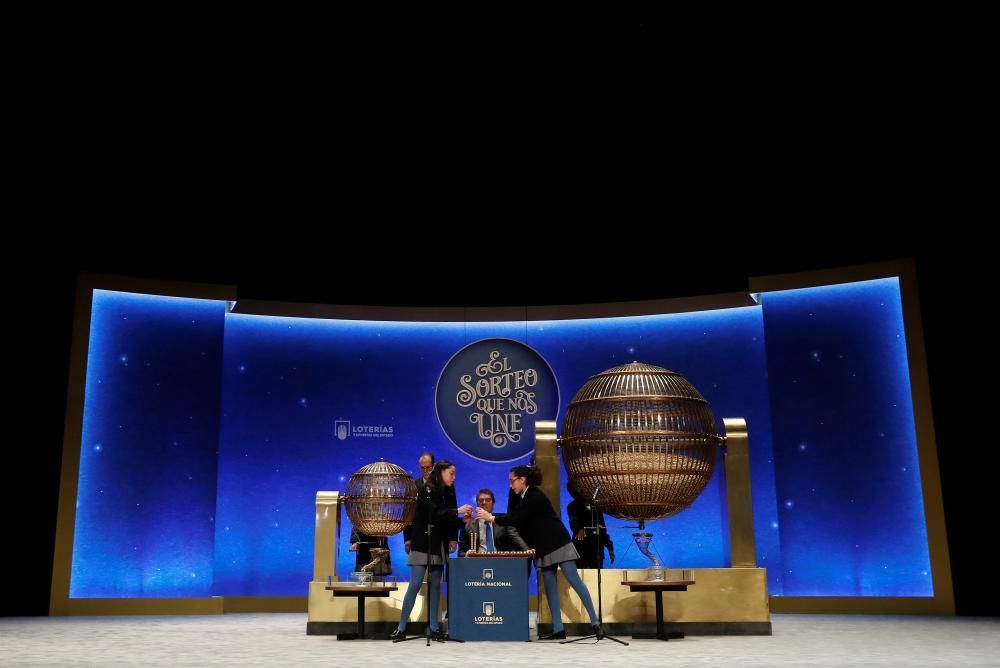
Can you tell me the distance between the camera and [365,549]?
9820 millimetres

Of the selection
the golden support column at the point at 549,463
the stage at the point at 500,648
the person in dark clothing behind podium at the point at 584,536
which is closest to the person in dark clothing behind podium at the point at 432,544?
the stage at the point at 500,648

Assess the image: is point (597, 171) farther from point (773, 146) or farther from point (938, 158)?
point (938, 158)

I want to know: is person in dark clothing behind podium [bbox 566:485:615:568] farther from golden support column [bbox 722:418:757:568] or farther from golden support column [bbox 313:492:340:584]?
golden support column [bbox 313:492:340:584]

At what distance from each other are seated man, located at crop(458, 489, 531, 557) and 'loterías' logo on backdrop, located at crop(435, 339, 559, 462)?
3.02 metres

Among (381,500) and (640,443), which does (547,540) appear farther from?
(381,500)

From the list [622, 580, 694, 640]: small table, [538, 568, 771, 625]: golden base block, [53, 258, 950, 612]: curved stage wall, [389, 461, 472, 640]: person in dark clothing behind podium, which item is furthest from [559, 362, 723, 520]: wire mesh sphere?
[53, 258, 950, 612]: curved stage wall

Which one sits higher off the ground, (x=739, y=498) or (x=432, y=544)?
(x=739, y=498)

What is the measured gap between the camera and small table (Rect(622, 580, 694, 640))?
7.42m

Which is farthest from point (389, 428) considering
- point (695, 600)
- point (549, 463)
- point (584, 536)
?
point (695, 600)

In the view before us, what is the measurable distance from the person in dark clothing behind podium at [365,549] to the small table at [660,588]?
119 inches

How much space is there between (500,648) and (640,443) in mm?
2030

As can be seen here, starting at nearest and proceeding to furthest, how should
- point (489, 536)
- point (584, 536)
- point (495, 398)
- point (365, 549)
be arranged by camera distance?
point (489, 536) < point (584, 536) < point (365, 549) < point (495, 398)

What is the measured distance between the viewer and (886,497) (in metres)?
10.6

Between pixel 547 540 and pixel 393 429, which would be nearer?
pixel 547 540
